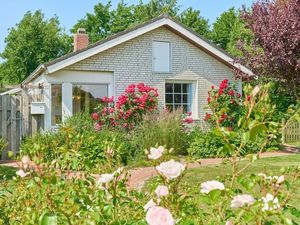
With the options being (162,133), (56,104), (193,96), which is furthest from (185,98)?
(56,104)

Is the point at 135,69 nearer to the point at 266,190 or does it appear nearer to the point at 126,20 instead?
the point at 266,190

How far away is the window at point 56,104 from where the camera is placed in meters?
14.7

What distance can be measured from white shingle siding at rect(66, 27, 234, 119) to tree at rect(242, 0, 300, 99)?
11.7 feet

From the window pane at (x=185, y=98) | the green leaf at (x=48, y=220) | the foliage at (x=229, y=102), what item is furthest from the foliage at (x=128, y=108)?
the green leaf at (x=48, y=220)

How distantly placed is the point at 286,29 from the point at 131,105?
215 inches

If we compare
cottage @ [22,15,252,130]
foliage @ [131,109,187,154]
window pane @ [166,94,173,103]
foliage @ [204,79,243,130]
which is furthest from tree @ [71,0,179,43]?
foliage @ [131,109,187,154]

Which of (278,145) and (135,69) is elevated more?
(135,69)

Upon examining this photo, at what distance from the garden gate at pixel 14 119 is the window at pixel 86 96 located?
1.58 meters

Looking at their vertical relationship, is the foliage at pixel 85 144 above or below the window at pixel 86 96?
below

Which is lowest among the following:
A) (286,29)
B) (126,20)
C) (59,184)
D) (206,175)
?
(206,175)

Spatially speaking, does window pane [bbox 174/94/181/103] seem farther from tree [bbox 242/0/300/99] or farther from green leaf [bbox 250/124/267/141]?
green leaf [bbox 250/124/267/141]

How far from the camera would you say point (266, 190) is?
1.93 m

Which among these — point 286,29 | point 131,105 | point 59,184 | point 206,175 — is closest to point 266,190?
point 59,184

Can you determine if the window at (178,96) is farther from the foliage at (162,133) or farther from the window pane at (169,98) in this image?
the foliage at (162,133)
